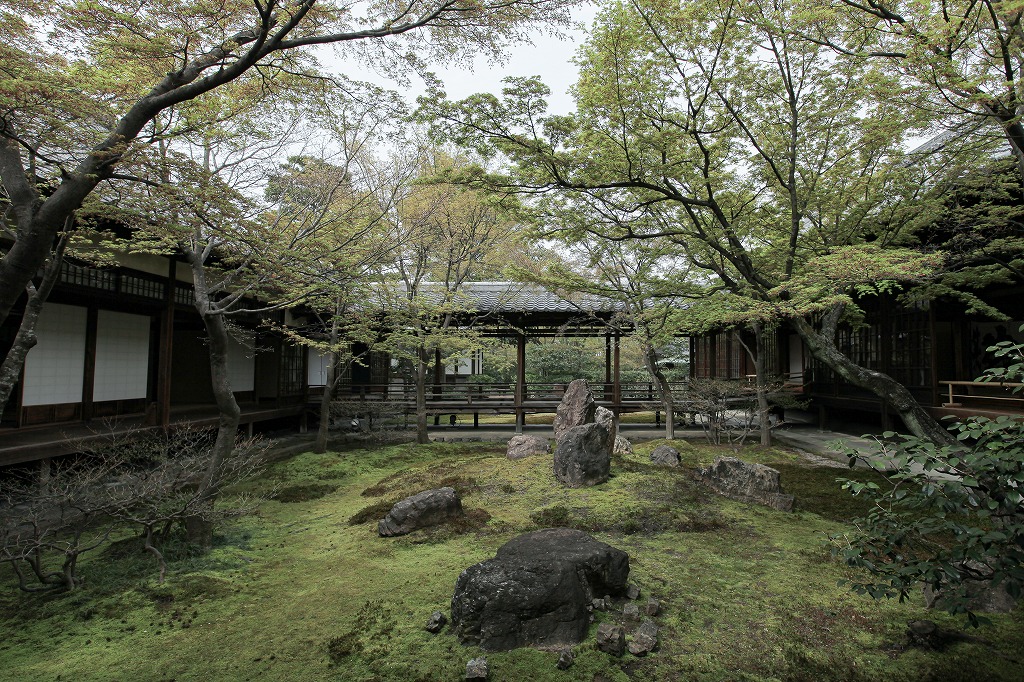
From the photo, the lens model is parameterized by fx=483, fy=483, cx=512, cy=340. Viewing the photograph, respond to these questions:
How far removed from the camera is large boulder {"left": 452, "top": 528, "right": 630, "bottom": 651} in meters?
4.13

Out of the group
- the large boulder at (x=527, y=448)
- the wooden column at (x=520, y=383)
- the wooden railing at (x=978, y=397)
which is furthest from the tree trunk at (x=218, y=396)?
the wooden railing at (x=978, y=397)

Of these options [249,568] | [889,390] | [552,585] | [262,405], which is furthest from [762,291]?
[262,405]

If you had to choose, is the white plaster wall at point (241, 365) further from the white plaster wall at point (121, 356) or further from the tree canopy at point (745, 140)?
the tree canopy at point (745, 140)

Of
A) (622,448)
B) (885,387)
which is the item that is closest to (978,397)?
(885,387)

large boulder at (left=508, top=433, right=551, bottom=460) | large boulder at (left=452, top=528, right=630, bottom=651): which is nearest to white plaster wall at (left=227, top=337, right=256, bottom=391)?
large boulder at (left=508, top=433, right=551, bottom=460)

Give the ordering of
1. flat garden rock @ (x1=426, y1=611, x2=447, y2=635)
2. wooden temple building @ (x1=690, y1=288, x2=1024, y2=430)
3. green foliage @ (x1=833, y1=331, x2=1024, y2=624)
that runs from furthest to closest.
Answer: wooden temple building @ (x1=690, y1=288, x2=1024, y2=430) < flat garden rock @ (x1=426, y1=611, x2=447, y2=635) < green foliage @ (x1=833, y1=331, x2=1024, y2=624)

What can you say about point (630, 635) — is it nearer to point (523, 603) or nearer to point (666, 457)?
point (523, 603)

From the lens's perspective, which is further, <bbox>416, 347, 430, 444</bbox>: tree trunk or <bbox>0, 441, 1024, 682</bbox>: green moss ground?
<bbox>416, 347, 430, 444</bbox>: tree trunk

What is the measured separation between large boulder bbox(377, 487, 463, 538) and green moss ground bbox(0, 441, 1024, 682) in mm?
243

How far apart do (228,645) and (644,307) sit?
491 inches

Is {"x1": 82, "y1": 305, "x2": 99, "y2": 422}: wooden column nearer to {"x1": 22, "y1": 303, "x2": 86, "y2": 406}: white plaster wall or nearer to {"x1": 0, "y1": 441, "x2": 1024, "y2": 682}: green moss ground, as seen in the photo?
{"x1": 22, "y1": 303, "x2": 86, "y2": 406}: white plaster wall

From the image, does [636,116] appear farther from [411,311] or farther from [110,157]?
[411,311]

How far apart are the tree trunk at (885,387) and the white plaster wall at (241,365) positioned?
46.1 feet

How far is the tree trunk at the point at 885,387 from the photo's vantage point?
5.21 m
